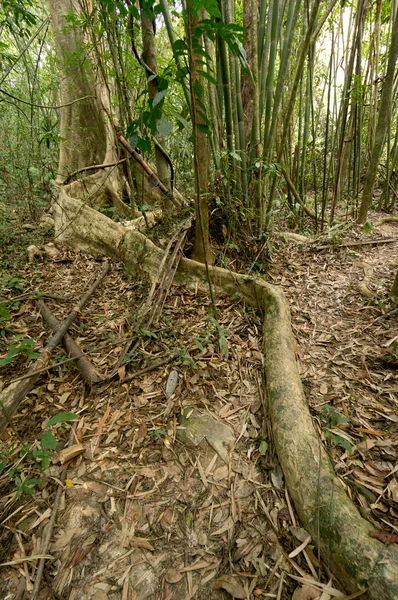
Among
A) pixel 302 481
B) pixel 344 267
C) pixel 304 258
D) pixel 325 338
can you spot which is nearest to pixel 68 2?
pixel 304 258

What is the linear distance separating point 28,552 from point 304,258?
3265 millimetres

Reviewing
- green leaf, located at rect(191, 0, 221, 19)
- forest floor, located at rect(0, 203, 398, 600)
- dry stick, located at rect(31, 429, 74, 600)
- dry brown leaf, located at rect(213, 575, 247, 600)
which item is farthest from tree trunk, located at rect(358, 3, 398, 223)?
dry stick, located at rect(31, 429, 74, 600)

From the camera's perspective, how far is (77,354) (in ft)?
6.35

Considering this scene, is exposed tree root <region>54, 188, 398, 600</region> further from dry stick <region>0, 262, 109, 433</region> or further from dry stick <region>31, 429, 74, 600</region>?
dry stick <region>31, 429, 74, 600</region>

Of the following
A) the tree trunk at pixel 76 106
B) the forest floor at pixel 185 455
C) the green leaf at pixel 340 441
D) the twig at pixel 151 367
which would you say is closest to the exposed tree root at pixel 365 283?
the forest floor at pixel 185 455

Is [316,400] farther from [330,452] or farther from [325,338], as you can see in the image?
[325,338]

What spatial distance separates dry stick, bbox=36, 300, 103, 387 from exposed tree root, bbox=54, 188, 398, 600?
3.16 feet

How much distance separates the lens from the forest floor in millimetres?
1095

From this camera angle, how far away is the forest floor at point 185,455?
43.1 inches

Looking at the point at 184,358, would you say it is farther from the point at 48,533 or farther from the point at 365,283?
the point at 365,283

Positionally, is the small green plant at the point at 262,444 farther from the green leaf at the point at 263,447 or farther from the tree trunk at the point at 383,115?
the tree trunk at the point at 383,115

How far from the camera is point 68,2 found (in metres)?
3.79

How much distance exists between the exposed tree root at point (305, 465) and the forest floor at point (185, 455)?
0.25ft

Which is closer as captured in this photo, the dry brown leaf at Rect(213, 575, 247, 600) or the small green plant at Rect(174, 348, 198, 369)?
the dry brown leaf at Rect(213, 575, 247, 600)
